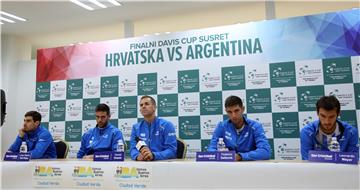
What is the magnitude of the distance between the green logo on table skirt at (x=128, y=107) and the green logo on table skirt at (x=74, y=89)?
25.8 inches

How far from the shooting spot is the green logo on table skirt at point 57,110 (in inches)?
171

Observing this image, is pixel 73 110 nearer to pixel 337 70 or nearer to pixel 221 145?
pixel 221 145

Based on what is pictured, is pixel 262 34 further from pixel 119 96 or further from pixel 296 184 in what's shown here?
pixel 296 184

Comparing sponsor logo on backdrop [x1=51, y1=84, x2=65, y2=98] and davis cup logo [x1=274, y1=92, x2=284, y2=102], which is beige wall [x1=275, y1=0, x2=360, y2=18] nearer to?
davis cup logo [x1=274, y1=92, x2=284, y2=102]

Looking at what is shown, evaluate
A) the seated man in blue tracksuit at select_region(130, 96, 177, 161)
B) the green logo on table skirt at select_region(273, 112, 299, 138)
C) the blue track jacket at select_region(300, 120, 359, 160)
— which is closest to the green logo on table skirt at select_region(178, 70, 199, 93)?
the green logo on table skirt at select_region(273, 112, 299, 138)

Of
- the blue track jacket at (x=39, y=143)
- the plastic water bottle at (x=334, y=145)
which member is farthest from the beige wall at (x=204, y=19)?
the plastic water bottle at (x=334, y=145)

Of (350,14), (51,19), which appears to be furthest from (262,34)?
(51,19)

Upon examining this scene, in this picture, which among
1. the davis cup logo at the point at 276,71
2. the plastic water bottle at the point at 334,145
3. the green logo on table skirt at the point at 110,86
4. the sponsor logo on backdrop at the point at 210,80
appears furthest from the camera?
the green logo on table skirt at the point at 110,86

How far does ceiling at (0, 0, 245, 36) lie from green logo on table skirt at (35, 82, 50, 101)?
95 centimetres

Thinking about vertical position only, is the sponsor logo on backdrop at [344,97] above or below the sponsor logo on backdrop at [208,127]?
above

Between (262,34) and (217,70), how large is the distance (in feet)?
2.13

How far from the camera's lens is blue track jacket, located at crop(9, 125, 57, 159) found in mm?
2668

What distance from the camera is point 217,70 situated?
3.66 m

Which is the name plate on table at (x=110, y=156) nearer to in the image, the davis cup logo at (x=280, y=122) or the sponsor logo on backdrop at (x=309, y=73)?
the davis cup logo at (x=280, y=122)
